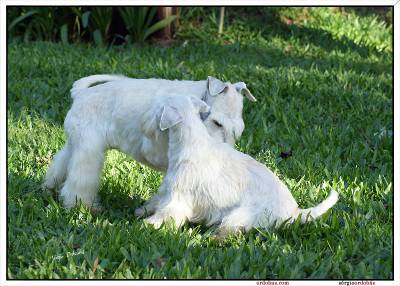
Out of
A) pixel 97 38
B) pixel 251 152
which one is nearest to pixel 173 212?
pixel 251 152

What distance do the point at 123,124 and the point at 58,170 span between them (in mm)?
674

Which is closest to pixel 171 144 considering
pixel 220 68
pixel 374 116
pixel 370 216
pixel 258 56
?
pixel 370 216

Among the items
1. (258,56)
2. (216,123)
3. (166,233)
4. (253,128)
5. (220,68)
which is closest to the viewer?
(166,233)

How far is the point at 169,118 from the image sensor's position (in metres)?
4.04

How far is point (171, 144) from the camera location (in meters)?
4.18

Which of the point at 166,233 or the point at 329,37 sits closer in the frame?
the point at 166,233

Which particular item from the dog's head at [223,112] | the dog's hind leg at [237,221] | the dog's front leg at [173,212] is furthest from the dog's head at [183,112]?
the dog's hind leg at [237,221]

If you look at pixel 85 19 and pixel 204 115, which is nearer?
pixel 204 115

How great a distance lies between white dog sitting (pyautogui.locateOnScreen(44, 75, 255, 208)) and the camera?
171 inches

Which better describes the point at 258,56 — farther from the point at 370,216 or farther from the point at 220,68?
the point at 370,216

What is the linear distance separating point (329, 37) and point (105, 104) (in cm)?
591

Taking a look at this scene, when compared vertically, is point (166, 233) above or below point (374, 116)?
above

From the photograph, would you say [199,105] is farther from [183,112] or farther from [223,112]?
[223,112]

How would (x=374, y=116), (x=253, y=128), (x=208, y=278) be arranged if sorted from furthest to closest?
(x=374, y=116) → (x=253, y=128) → (x=208, y=278)
